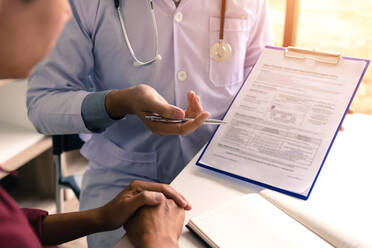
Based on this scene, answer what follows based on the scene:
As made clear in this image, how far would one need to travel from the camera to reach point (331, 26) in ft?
5.64

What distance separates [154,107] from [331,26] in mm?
1251

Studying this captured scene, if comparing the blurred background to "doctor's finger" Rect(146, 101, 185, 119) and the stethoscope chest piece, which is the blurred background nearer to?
the stethoscope chest piece

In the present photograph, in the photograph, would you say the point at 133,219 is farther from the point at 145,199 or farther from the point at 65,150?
the point at 65,150

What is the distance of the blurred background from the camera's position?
1.64m

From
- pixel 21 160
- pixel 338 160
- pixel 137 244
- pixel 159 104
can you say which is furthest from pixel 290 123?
pixel 21 160

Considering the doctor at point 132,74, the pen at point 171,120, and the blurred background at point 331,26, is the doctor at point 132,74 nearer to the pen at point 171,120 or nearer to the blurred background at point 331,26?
the pen at point 171,120

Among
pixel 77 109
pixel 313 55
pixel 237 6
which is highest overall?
pixel 237 6

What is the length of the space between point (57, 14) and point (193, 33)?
54cm

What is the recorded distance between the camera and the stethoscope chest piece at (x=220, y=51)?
3.29 feet

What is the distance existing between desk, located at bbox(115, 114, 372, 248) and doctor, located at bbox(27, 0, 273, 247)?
20cm

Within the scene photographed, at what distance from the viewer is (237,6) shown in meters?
1.02

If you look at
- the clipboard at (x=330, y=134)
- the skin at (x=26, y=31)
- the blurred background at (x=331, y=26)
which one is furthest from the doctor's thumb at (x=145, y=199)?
the blurred background at (x=331, y=26)

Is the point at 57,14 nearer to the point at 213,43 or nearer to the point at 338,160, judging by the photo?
the point at 213,43

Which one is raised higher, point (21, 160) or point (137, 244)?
point (137, 244)
